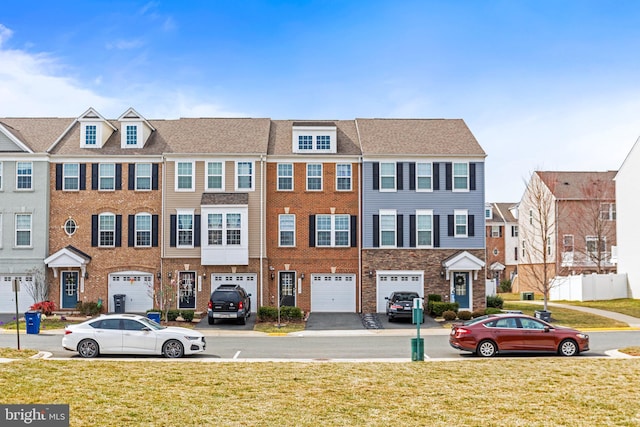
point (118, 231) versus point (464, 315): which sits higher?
point (118, 231)

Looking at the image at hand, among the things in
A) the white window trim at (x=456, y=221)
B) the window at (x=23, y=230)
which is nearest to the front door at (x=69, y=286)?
the window at (x=23, y=230)

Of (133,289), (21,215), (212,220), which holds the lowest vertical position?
(133,289)

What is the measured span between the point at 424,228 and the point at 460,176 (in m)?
3.65

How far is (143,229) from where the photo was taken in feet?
133

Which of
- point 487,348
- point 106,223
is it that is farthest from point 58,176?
point 487,348

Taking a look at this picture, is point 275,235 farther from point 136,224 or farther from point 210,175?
point 136,224

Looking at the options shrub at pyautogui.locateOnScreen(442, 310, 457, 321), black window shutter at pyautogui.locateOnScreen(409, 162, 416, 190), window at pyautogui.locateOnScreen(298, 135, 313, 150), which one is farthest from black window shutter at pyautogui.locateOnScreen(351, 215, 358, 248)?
shrub at pyautogui.locateOnScreen(442, 310, 457, 321)

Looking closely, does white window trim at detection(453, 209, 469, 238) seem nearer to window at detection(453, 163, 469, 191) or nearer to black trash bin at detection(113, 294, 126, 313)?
window at detection(453, 163, 469, 191)

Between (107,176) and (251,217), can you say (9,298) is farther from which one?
(251,217)

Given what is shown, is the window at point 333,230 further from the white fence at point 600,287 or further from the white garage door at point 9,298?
the white fence at point 600,287

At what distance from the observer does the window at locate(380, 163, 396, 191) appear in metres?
40.7

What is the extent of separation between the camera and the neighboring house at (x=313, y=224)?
40.5 meters

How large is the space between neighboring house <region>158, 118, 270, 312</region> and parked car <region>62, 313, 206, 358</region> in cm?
1601

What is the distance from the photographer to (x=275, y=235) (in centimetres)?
4056
